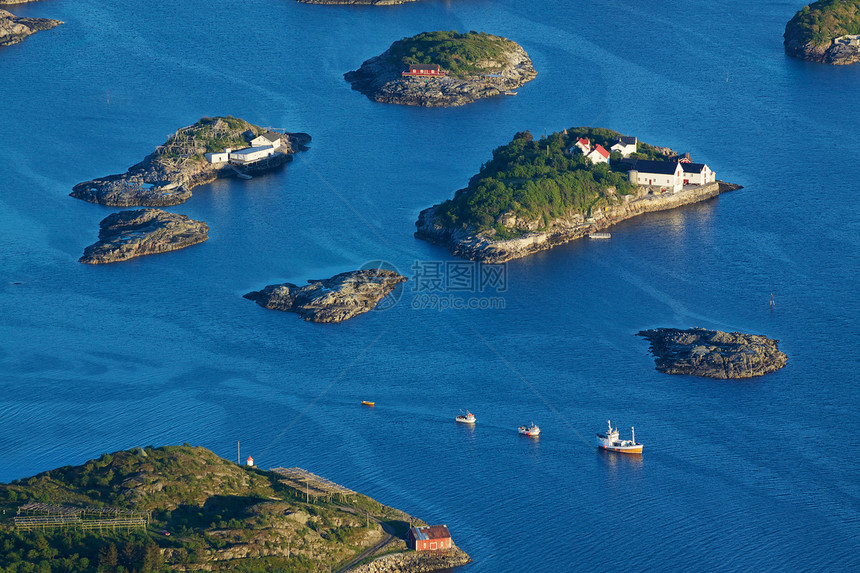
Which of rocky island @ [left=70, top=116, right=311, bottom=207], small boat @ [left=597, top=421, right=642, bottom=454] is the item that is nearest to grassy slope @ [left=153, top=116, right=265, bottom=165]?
rocky island @ [left=70, top=116, right=311, bottom=207]

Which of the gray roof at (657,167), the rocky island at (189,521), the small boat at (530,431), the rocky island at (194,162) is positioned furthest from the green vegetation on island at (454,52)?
the rocky island at (189,521)

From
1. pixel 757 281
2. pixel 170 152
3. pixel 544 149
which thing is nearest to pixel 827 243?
pixel 757 281

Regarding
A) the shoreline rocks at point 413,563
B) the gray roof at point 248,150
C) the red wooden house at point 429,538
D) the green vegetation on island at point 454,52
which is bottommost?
the shoreline rocks at point 413,563

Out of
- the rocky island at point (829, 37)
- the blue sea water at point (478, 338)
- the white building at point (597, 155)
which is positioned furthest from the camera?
the rocky island at point (829, 37)

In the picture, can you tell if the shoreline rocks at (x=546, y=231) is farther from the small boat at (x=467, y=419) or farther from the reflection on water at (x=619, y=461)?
the reflection on water at (x=619, y=461)

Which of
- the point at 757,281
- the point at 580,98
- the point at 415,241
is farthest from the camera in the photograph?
the point at 580,98

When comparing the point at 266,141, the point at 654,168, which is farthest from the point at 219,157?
the point at 654,168

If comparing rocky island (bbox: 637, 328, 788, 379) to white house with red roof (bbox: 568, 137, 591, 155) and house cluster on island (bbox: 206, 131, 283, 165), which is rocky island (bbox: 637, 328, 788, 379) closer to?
white house with red roof (bbox: 568, 137, 591, 155)

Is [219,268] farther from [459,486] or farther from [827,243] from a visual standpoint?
[827,243]
